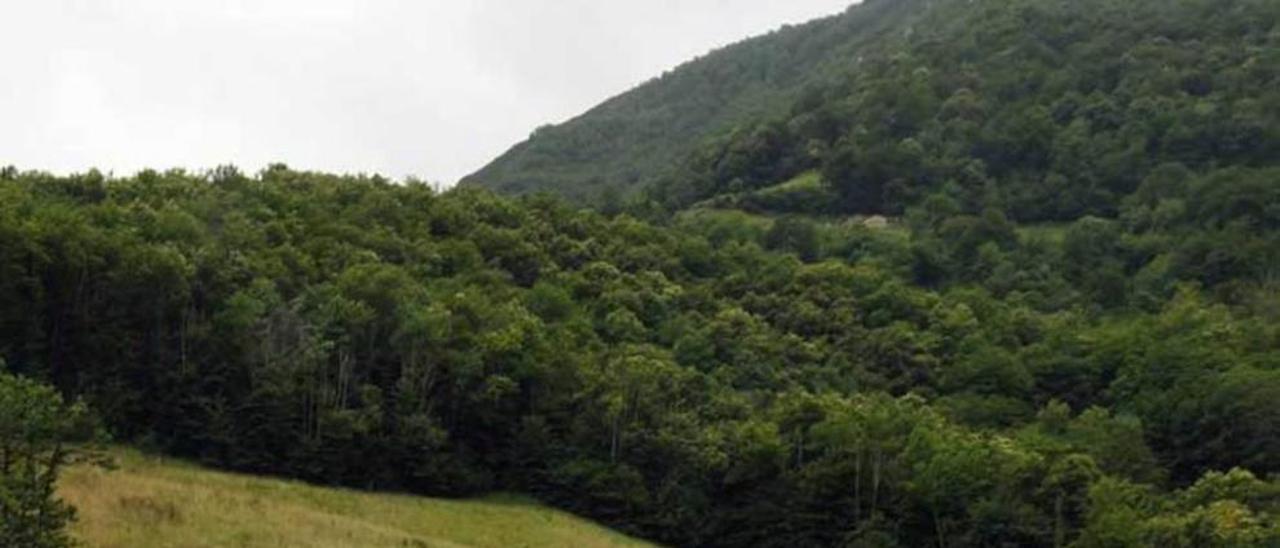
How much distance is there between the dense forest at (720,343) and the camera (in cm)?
5862

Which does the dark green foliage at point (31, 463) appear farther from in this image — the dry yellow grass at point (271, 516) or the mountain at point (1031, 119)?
the mountain at point (1031, 119)

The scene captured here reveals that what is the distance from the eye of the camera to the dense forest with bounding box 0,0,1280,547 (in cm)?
5862

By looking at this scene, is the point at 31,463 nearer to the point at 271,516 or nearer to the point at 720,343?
the point at 271,516

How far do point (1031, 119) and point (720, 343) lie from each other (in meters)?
68.9

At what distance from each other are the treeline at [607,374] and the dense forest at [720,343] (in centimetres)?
18

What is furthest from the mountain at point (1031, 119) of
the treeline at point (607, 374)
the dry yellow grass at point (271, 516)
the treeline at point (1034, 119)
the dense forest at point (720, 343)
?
the dry yellow grass at point (271, 516)

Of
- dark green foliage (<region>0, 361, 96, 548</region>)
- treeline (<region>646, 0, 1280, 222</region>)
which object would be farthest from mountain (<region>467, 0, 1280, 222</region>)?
dark green foliage (<region>0, 361, 96, 548</region>)

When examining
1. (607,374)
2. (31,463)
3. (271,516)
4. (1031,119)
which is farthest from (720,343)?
(1031,119)

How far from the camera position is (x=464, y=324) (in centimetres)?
6900

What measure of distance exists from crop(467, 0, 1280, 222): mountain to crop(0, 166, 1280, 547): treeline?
115 ft

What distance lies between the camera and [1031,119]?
139375 millimetres

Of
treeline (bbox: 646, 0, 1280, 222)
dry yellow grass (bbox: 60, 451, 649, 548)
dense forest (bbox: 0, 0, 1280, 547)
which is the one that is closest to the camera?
dry yellow grass (bbox: 60, 451, 649, 548)

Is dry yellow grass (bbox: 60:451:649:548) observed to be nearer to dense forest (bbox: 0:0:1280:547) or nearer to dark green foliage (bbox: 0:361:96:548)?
dense forest (bbox: 0:0:1280:547)

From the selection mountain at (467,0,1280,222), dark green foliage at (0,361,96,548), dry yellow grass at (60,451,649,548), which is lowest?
dry yellow grass at (60,451,649,548)
